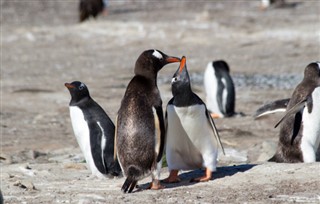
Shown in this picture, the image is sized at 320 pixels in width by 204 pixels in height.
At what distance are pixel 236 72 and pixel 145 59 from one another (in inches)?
431

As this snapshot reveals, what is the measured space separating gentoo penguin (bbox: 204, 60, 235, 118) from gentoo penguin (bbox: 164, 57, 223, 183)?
603cm

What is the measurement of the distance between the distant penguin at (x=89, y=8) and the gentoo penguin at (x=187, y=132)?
17954 millimetres

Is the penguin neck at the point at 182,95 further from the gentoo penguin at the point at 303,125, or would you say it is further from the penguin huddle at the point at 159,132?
the gentoo penguin at the point at 303,125

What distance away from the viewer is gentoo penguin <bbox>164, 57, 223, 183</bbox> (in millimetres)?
6957

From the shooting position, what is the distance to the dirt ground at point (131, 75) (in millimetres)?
6844

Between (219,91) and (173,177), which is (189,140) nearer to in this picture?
(173,177)

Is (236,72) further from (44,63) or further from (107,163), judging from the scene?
(107,163)

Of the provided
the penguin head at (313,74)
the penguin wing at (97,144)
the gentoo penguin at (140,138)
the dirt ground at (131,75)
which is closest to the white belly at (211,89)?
the dirt ground at (131,75)

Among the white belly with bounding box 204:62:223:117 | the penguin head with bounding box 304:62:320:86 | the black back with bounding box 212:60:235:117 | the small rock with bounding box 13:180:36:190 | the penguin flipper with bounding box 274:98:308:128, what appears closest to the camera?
the small rock with bounding box 13:180:36:190

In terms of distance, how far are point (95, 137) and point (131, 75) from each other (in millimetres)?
9238

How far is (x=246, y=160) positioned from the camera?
9398 mm

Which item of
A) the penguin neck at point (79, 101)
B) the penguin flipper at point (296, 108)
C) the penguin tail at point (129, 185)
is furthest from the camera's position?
the penguin neck at point (79, 101)

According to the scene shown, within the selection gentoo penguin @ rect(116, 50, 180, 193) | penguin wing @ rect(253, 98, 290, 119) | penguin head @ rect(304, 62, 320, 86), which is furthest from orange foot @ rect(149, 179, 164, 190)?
penguin wing @ rect(253, 98, 290, 119)

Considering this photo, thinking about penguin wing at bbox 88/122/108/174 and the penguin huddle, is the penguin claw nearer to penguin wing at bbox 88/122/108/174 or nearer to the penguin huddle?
the penguin huddle
